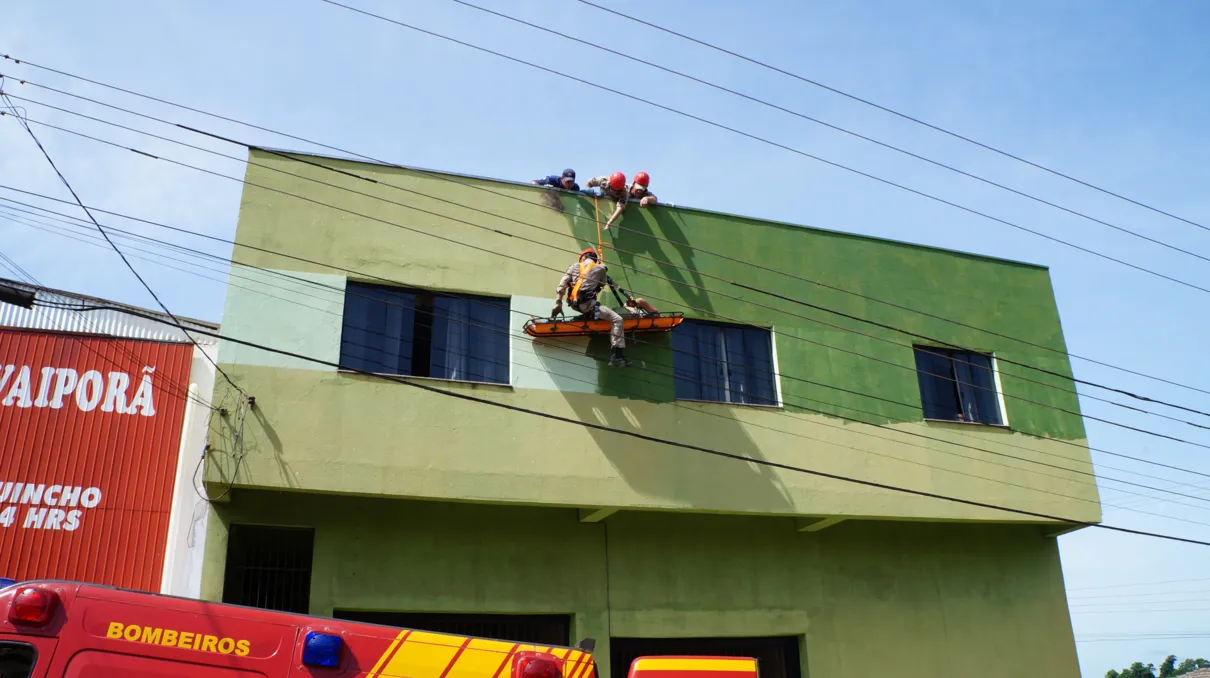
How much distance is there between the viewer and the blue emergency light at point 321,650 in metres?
5.90

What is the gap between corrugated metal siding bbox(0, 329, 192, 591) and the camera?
464 inches

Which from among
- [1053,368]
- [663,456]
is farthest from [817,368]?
[1053,368]

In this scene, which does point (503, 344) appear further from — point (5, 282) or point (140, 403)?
point (5, 282)

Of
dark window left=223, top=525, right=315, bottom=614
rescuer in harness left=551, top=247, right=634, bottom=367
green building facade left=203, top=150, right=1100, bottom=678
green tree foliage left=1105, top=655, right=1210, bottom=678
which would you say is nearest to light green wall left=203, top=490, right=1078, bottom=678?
green building facade left=203, top=150, right=1100, bottom=678

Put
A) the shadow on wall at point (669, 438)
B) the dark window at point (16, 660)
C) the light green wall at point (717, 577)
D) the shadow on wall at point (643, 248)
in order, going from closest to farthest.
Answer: the dark window at point (16, 660)
the light green wall at point (717, 577)
the shadow on wall at point (669, 438)
the shadow on wall at point (643, 248)

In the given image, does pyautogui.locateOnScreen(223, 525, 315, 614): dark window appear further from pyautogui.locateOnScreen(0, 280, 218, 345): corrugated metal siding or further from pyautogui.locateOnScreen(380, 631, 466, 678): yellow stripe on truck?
pyautogui.locateOnScreen(380, 631, 466, 678): yellow stripe on truck

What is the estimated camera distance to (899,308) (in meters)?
15.8

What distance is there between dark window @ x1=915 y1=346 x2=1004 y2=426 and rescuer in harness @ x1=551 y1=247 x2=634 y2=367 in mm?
5252

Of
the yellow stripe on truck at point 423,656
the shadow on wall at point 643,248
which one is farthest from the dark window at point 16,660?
the shadow on wall at point 643,248

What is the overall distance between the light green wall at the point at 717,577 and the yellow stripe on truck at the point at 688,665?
20.0 ft

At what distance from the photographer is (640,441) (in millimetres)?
13344

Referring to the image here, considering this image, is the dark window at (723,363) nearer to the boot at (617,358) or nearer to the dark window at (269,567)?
the boot at (617,358)

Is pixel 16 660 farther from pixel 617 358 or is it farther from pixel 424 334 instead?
pixel 617 358

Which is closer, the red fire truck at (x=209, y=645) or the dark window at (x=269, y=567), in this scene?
the red fire truck at (x=209, y=645)
